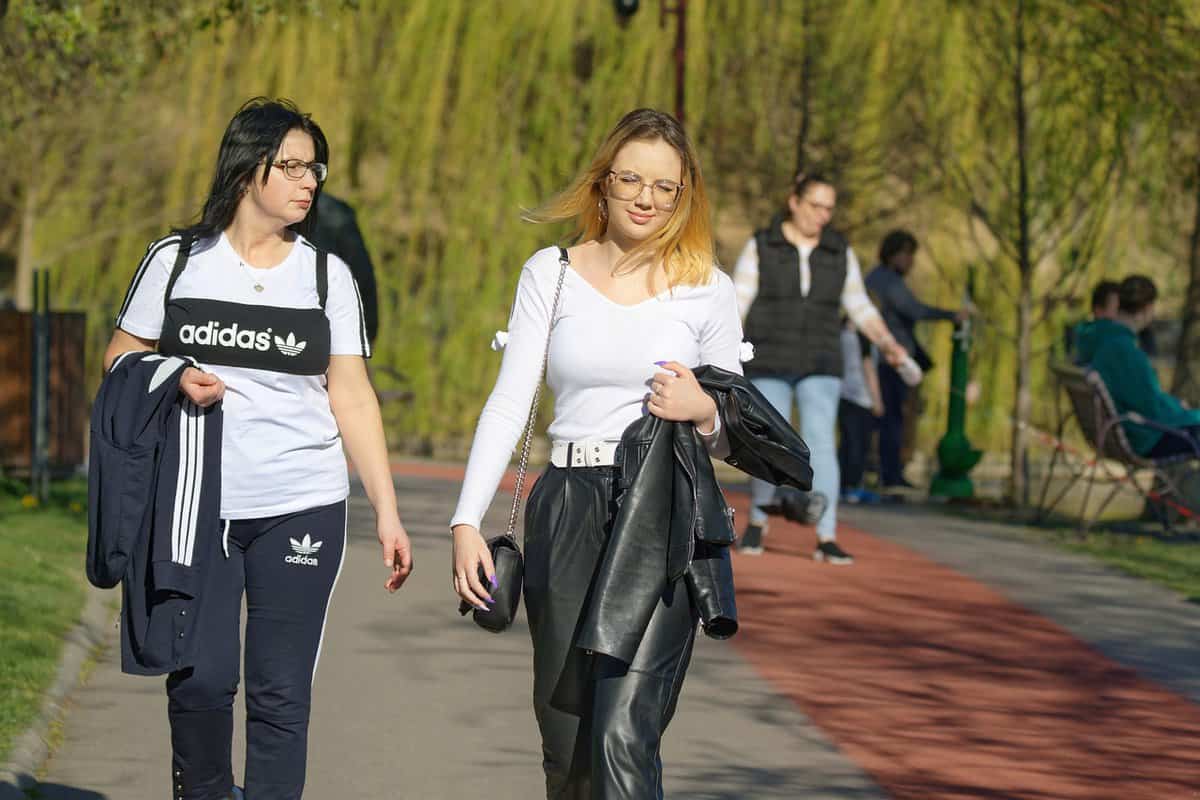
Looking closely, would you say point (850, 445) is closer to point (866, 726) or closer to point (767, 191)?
→ point (767, 191)

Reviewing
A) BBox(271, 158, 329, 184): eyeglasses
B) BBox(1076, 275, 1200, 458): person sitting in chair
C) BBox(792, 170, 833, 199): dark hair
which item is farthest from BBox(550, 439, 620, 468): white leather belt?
BBox(1076, 275, 1200, 458): person sitting in chair

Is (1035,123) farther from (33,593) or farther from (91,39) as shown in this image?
(33,593)

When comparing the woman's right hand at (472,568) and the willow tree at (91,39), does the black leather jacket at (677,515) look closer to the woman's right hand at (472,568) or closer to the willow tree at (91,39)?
the woman's right hand at (472,568)

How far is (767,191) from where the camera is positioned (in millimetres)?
21688

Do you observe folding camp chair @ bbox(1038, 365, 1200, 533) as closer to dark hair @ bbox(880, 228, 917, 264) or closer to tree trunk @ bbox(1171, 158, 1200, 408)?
tree trunk @ bbox(1171, 158, 1200, 408)

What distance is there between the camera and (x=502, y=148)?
76.5ft

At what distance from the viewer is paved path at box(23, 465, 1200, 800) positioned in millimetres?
6520

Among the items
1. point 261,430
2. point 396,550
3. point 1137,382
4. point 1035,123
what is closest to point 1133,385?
point 1137,382

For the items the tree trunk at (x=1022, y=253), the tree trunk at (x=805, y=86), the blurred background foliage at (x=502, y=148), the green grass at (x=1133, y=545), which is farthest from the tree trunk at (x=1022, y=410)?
the tree trunk at (x=805, y=86)

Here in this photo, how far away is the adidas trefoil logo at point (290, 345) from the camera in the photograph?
5035 millimetres

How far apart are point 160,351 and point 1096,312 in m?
9.34

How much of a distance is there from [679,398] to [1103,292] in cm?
919

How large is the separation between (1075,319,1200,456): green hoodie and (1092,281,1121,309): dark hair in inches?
20.0

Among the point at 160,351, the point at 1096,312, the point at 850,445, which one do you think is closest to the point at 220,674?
the point at 160,351
